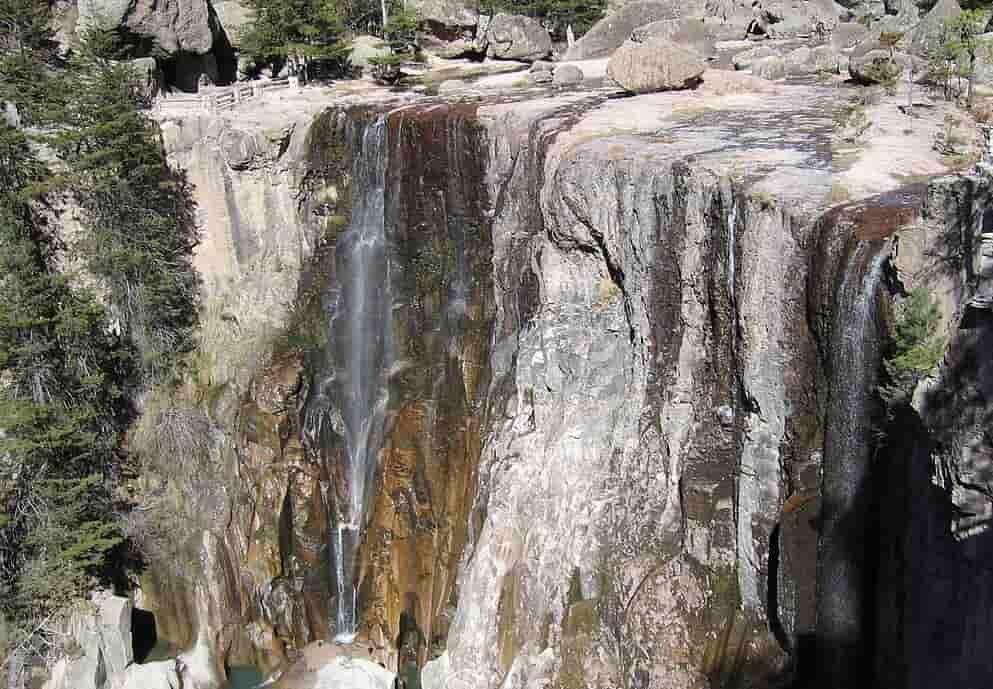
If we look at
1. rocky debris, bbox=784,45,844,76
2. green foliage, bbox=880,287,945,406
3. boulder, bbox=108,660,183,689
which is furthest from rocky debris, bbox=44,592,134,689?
rocky debris, bbox=784,45,844,76

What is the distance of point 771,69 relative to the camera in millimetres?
32250

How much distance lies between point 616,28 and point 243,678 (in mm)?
28157

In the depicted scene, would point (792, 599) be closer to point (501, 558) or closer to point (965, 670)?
point (965, 670)

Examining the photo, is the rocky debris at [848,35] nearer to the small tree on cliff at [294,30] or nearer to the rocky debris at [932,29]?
the rocky debris at [932,29]

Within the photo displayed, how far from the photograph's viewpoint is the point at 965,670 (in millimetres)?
12695

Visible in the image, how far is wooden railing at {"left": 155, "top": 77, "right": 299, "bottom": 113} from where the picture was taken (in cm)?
3212

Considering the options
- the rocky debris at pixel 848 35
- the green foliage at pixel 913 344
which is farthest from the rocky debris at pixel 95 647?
the rocky debris at pixel 848 35

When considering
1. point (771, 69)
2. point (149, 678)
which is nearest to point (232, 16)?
point (771, 69)

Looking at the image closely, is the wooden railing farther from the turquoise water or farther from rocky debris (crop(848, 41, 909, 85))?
rocky debris (crop(848, 41, 909, 85))

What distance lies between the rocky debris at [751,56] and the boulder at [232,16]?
19658 millimetres

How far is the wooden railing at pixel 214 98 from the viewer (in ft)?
105

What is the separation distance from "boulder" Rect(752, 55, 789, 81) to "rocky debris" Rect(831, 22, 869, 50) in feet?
12.1

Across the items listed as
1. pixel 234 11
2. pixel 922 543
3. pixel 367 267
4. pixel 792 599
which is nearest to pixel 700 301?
pixel 792 599

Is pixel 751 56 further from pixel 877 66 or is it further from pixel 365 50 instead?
pixel 365 50
